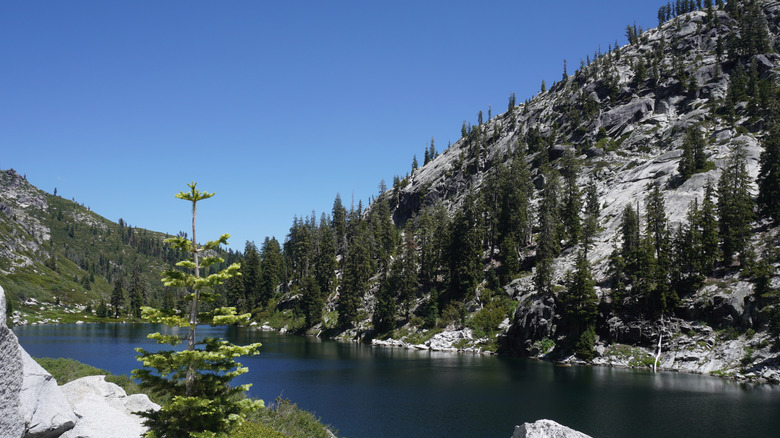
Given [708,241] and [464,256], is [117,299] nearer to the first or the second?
[464,256]

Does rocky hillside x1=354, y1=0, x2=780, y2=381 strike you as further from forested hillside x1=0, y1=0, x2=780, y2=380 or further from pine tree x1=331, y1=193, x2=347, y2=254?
pine tree x1=331, y1=193, x2=347, y2=254

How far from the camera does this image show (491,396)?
176 feet

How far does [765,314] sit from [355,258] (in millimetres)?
89816

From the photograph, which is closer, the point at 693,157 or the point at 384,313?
the point at 693,157

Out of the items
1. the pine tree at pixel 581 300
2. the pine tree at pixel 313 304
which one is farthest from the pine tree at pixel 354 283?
the pine tree at pixel 581 300

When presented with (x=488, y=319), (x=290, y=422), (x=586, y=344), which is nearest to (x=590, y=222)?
(x=586, y=344)

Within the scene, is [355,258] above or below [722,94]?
below

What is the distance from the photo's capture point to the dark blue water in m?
41.9

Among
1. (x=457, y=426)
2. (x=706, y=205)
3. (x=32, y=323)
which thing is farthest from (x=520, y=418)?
(x=32, y=323)

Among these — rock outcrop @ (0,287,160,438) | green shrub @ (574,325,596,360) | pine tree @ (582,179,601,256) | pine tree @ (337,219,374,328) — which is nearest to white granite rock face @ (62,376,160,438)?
rock outcrop @ (0,287,160,438)

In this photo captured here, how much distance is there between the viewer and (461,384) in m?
60.6

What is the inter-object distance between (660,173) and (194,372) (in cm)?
12853

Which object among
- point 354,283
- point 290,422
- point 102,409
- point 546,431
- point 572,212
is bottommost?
point 290,422

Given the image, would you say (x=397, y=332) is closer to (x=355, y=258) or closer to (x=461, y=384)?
(x=355, y=258)
